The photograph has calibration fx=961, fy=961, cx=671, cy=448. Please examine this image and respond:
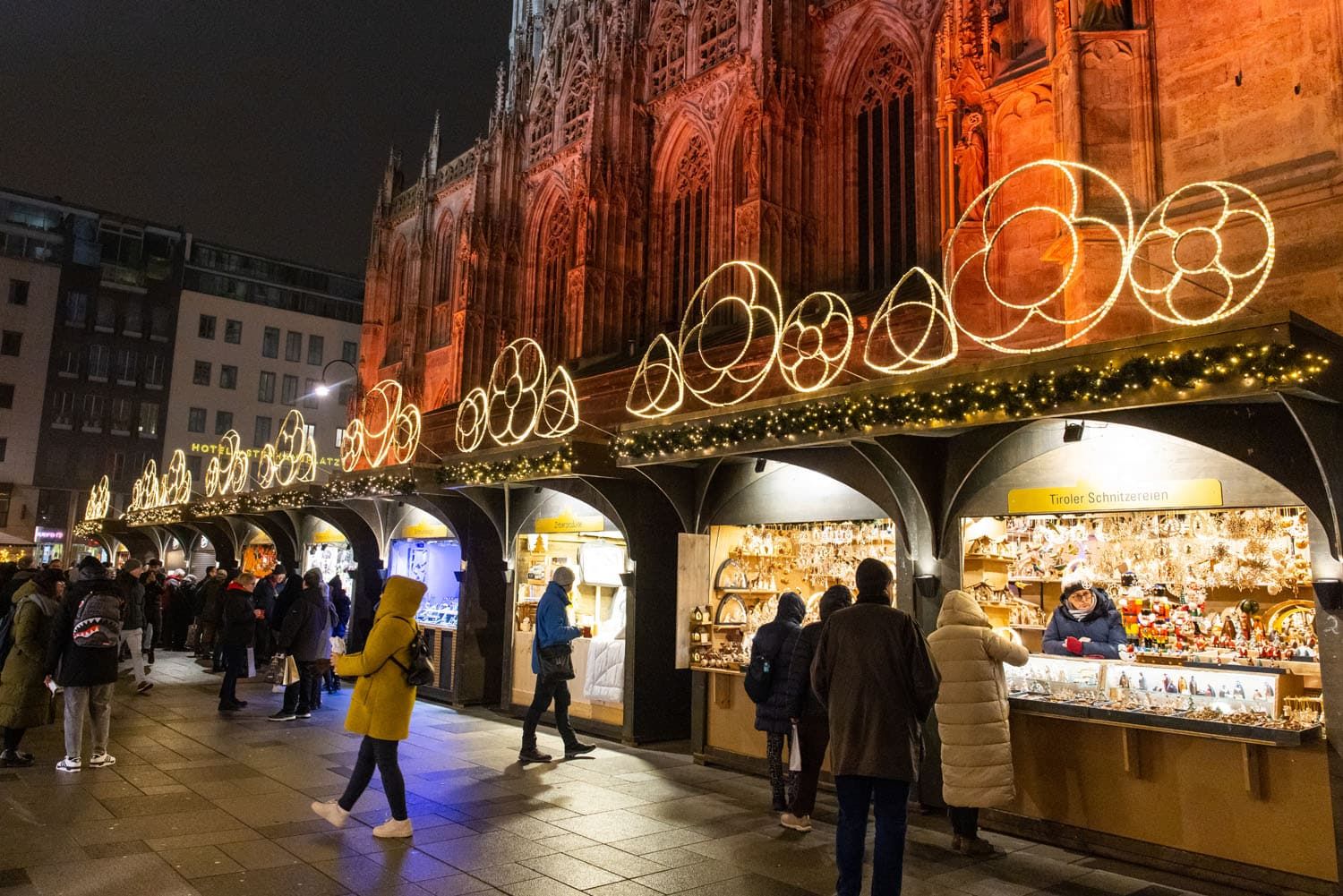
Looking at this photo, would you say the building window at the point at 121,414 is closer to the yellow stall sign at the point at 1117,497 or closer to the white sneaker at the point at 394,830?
the white sneaker at the point at 394,830

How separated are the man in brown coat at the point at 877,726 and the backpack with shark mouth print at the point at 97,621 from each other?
6865mm

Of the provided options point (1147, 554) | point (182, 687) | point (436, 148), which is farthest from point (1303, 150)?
point (436, 148)

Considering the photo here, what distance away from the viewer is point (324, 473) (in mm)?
40531

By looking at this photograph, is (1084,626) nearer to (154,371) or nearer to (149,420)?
(149,420)

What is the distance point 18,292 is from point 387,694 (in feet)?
172

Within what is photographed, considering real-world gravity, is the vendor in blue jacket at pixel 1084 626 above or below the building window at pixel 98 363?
below

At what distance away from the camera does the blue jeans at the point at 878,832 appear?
17.1ft

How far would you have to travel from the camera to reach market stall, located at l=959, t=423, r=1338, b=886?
21.0 ft

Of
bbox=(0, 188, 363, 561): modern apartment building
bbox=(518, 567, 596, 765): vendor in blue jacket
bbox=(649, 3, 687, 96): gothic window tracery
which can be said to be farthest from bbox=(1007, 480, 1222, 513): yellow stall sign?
bbox=(0, 188, 363, 561): modern apartment building

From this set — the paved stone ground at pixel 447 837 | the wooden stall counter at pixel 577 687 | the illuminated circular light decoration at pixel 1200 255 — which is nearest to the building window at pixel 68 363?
the wooden stall counter at pixel 577 687

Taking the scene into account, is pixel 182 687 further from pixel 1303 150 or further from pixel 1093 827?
pixel 1303 150

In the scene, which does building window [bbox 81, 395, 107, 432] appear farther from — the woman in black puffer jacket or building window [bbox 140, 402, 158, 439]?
the woman in black puffer jacket

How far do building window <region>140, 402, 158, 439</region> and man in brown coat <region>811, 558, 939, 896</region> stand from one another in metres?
53.4

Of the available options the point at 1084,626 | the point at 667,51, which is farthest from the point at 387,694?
the point at 667,51
